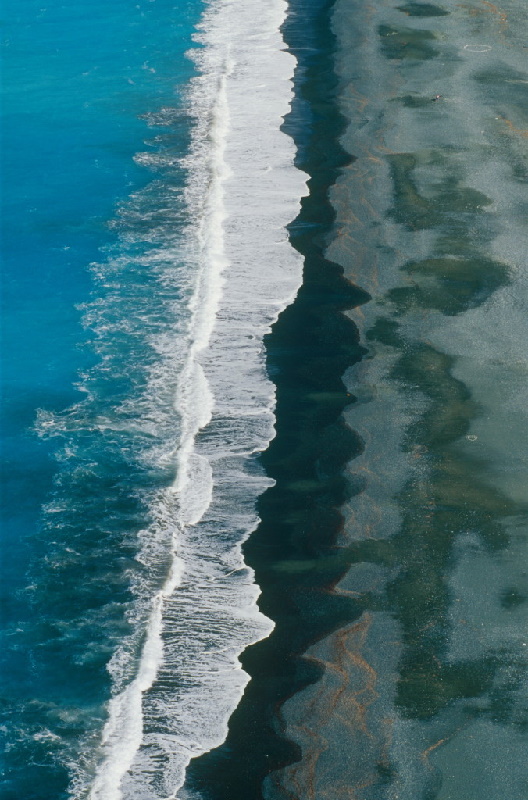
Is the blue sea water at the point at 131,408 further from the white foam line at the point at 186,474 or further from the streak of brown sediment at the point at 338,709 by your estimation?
the streak of brown sediment at the point at 338,709

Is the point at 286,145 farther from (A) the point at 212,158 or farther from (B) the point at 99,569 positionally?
(B) the point at 99,569

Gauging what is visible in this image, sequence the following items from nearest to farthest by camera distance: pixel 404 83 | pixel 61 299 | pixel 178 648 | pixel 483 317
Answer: pixel 178 648, pixel 483 317, pixel 61 299, pixel 404 83

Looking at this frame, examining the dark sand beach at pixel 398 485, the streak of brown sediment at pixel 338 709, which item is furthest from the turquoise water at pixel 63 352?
the streak of brown sediment at pixel 338 709

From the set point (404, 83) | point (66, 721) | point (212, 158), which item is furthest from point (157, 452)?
point (404, 83)

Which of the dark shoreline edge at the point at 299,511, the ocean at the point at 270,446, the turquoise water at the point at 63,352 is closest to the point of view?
the dark shoreline edge at the point at 299,511

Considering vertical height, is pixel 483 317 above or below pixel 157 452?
above

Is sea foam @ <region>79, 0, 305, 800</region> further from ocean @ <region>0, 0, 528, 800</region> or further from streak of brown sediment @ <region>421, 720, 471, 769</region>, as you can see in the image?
streak of brown sediment @ <region>421, 720, 471, 769</region>
